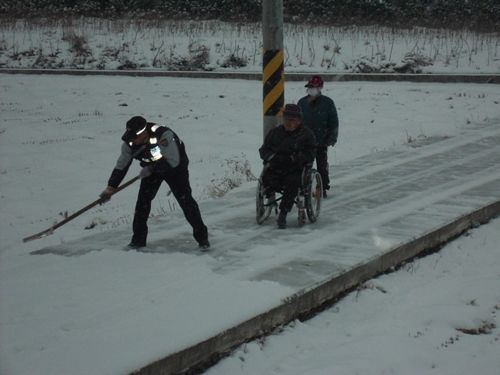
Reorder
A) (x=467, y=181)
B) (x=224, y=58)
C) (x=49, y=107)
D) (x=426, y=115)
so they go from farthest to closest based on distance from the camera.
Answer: (x=224, y=58)
(x=49, y=107)
(x=426, y=115)
(x=467, y=181)

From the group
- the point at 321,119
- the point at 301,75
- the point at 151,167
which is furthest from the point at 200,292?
the point at 301,75

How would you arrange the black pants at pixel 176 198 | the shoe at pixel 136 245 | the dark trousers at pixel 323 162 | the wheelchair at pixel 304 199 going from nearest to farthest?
the black pants at pixel 176 198 → the shoe at pixel 136 245 → the wheelchair at pixel 304 199 → the dark trousers at pixel 323 162

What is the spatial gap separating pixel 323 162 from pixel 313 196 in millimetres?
1418

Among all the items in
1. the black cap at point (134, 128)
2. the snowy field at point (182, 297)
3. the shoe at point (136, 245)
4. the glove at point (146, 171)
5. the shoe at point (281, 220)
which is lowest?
the snowy field at point (182, 297)

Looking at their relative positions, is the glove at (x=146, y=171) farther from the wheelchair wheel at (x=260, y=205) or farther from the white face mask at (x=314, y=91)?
the white face mask at (x=314, y=91)

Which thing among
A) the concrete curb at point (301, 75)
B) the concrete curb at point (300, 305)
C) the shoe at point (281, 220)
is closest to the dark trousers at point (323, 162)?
the shoe at point (281, 220)

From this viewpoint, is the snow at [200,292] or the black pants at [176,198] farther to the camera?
the black pants at [176,198]

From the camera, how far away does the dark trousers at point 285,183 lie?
8.53 m

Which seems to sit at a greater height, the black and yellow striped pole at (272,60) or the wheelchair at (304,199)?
the black and yellow striped pole at (272,60)

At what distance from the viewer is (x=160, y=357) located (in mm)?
4984

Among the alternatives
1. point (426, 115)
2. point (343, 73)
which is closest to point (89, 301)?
point (426, 115)

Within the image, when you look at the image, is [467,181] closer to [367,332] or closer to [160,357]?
[367,332]

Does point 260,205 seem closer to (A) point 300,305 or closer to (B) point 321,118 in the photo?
(B) point 321,118

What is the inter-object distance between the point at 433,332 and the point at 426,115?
11.9 meters
